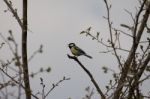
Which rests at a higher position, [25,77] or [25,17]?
[25,17]

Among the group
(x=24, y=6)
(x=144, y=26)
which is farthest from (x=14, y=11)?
(x=144, y=26)

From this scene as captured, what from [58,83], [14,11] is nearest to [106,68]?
[58,83]

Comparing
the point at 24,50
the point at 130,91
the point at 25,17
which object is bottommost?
the point at 130,91

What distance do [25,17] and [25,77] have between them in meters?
0.98

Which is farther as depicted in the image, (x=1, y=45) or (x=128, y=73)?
(x=1, y=45)

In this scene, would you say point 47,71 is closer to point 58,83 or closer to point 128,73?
point 58,83

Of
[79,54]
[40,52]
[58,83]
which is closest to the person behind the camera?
[40,52]

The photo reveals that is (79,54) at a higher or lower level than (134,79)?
higher

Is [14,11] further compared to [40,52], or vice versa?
[40,52]

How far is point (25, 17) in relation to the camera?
5738mm

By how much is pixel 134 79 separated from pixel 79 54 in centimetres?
414

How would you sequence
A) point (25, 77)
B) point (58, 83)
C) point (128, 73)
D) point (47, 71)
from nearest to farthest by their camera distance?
point (128, 73) < point (25, 77) < point (58, 83) < point (47, 71)

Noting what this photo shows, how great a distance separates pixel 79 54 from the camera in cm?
866

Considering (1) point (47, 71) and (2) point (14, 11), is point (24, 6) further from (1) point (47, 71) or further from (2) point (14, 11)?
(1) point (47, 71)
